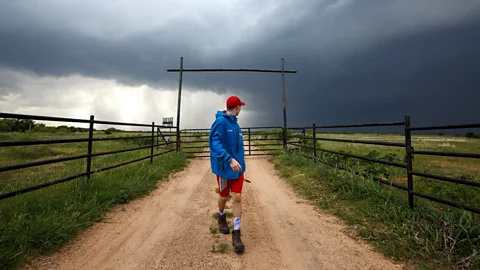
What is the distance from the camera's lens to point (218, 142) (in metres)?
2.68

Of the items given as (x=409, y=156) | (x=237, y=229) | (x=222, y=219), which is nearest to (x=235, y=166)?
(x=237, y=229)

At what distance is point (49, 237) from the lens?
2574 mm

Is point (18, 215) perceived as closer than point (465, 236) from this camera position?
No

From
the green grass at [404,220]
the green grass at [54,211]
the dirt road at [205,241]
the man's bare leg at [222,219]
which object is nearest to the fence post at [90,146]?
the green grass at [54,211]

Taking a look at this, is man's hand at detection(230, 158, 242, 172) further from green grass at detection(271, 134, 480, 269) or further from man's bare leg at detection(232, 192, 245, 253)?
green grass at detection(271, 134, 480, 269)

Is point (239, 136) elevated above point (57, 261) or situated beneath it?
elevated above

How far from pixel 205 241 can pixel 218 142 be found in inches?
47.5

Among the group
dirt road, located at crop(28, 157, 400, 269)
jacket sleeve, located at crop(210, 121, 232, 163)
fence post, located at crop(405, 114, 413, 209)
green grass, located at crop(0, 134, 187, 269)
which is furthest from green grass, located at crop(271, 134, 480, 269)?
green grass, located at crop(0, 134, 187, 269)

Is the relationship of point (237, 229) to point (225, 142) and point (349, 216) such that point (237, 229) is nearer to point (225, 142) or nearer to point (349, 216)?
point (225, 142)

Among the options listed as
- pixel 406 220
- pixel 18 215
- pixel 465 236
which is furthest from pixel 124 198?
pixel 465 236

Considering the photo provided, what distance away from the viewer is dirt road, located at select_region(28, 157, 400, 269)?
7.75ft

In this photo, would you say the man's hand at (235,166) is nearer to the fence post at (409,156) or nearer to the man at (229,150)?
the man at (229,150)

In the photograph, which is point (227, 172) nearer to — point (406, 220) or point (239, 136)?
point (239, 136)

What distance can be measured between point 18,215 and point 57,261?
982 millimetres
